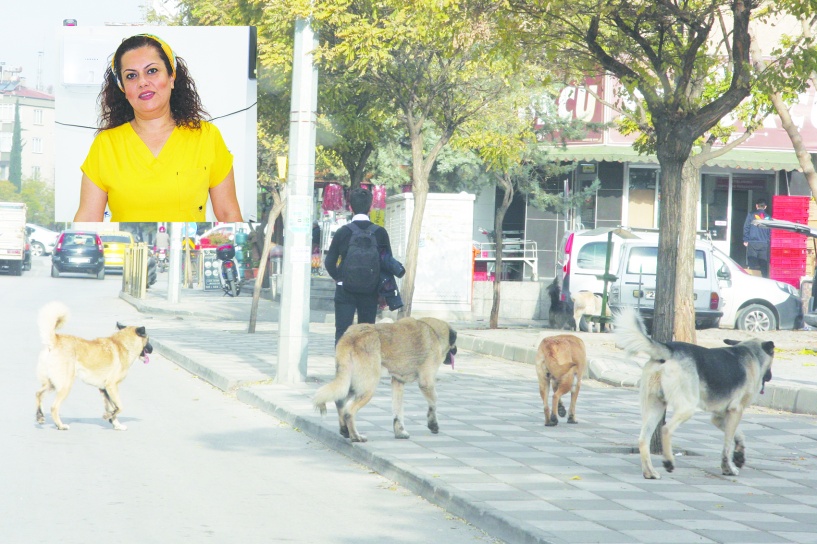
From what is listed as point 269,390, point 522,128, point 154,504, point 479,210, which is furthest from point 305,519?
point 479,210

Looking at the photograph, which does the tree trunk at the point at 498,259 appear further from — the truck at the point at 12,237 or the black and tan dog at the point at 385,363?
the truck at the point at 12,237

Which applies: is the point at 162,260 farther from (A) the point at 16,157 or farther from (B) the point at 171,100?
(A) the point at 16,157

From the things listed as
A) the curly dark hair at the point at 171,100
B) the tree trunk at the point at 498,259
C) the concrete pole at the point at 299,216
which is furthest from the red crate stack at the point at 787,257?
the curly dark hair at the point at 171,100

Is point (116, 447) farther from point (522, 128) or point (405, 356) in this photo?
point (522, 128)

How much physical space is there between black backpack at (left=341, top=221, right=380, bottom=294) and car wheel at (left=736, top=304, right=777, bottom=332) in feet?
43.2

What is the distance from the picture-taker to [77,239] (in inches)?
1672

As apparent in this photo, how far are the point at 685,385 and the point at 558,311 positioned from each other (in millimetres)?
15058

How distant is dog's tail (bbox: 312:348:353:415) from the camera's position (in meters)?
8.38

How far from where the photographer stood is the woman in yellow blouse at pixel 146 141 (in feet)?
40.2

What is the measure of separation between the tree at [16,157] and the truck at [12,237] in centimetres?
5986

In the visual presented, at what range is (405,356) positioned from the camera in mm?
8930

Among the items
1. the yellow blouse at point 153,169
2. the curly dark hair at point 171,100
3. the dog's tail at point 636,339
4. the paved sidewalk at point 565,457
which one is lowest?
the paved sidewalk at point 565,457

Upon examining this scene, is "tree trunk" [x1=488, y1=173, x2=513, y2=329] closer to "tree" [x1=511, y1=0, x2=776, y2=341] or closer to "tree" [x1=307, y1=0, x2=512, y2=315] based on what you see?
"tree" [x1=307, y1=0, x2=512, y2=315]

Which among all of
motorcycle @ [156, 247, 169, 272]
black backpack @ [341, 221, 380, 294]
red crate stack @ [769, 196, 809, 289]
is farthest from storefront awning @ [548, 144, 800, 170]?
motorcycle @ [156, 247, 169, 272]
